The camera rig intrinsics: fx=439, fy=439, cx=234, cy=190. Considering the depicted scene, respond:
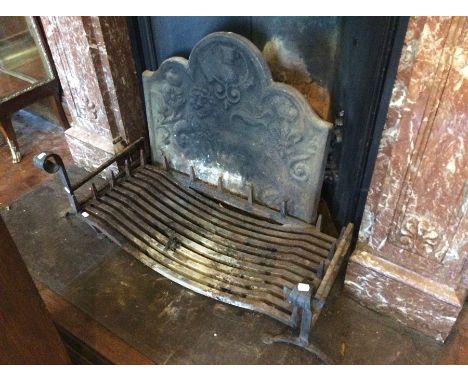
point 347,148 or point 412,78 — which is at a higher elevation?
point 412,78

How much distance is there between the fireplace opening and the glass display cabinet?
825mm

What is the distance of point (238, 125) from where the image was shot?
1.71m

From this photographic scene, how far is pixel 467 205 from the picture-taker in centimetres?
121

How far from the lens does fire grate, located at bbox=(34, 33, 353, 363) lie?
154 centimetres

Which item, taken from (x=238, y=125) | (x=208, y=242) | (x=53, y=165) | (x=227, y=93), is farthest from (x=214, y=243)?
(x=53, y=165)

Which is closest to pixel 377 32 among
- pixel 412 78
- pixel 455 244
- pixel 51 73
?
pixel 412 78

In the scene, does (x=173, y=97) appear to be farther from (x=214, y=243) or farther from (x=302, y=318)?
(x=302, y=318)

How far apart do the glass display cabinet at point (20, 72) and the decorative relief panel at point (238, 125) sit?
82 centimetres

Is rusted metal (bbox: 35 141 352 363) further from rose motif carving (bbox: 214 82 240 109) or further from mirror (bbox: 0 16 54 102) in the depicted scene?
mirror (bbox: 0 16 54 102)

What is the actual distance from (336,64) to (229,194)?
74cm

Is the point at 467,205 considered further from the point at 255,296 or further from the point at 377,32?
the point at 255,296

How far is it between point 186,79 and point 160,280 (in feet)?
2.63

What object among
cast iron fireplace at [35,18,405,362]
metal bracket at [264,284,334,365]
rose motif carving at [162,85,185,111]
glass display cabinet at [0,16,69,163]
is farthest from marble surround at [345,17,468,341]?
glass display cabinet at [0,16,69,163]

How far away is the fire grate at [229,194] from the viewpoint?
1.54 m
